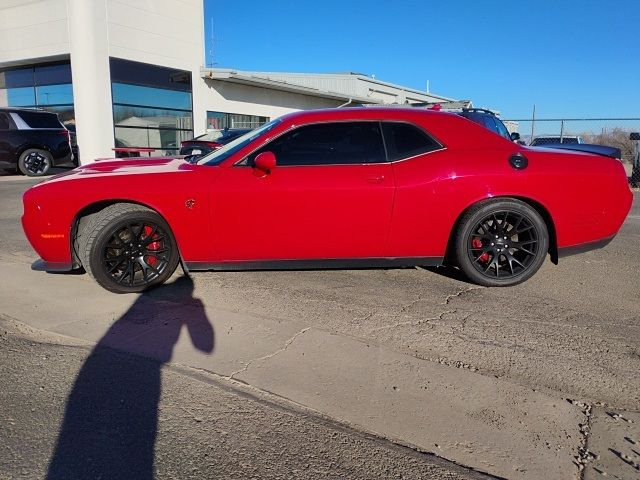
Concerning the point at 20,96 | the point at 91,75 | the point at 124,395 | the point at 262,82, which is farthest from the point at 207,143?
the point at 20,96

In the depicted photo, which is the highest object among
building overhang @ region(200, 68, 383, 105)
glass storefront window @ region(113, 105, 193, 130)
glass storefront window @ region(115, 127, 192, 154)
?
building overhang @ region(200, 68, 383, 105)

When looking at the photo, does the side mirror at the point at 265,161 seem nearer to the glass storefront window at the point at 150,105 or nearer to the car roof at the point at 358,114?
the car roof at the point at 358,114

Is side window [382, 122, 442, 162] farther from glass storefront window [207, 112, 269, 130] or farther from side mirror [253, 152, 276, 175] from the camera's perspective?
glass storefront window [207, 112, 269, 130]

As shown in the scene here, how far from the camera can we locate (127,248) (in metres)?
4.30

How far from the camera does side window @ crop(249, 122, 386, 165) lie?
169 inches

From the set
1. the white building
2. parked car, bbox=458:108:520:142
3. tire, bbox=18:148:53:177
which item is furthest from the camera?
the white building

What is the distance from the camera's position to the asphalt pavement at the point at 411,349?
238cm

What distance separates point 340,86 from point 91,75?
16205 millimetres

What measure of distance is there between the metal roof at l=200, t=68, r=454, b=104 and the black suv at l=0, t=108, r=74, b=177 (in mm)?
8329

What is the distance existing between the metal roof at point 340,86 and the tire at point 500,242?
1761 centimetres

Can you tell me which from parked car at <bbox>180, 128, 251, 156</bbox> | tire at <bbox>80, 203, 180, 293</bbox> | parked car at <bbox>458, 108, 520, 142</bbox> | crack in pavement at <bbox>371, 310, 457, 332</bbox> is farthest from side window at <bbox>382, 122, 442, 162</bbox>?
parked car at <bbox>180, 128, 251, 156</bbox>

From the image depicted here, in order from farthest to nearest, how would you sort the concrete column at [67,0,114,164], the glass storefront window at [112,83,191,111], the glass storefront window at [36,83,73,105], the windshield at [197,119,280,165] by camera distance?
the glass storefront window at [36,83,73,105], the glass storefront window at [112,83,191,111], the concrete column at [67,0,114,164], the windshield at [197,119,280,165]

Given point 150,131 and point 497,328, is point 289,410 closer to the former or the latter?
point 497,328

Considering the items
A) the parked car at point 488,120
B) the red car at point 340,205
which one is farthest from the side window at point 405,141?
the parked car at point 488,120
